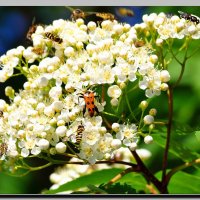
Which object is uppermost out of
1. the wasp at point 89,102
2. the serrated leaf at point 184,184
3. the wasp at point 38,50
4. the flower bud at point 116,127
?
the wasp at point 38,50

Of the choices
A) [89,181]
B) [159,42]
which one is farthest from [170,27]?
[89,181]

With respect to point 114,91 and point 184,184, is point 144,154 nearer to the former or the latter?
Result: point 184,184

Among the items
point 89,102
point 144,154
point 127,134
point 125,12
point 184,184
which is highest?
point 125,12

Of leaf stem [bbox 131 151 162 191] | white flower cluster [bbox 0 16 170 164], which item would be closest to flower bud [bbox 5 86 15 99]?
white flower cluster [bbox 0 16 170 164]

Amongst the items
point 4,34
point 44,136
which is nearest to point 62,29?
point 44,136

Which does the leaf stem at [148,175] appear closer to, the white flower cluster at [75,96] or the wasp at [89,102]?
the white flower cluster at [75,96]

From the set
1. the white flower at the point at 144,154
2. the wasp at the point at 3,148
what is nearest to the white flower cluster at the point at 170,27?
the wasp at the point at 3,148
